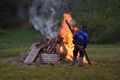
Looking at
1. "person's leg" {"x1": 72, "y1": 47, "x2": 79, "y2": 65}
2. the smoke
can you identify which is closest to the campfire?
"person's leg" {"x1": 72, "y1": 47, "x2": 79, "y2": 65}

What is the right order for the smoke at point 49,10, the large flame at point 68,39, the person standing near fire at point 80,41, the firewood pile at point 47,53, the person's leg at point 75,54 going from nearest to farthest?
the person standing near fire at point 80,41
the person's leg at point 75,54
the firewood pile at point 47,53
the large flame at point 68,39
the smoke at point 49,10

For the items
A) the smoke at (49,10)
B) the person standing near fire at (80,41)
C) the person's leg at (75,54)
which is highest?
the smoke at (49,10)

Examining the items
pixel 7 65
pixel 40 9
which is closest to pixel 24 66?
pixel 7 65

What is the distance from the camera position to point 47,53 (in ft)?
56.5

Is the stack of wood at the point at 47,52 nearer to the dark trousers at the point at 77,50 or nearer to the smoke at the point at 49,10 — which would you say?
the dark trousers at the point at 77,50

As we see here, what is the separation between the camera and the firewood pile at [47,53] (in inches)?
657

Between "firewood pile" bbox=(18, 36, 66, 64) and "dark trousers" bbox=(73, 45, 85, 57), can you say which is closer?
"dark trousers" bbox=(73, 45, 85, 57)

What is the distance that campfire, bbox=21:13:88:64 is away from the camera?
55.0ft

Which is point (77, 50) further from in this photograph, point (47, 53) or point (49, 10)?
point (49, 10)

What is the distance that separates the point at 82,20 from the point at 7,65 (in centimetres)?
1624

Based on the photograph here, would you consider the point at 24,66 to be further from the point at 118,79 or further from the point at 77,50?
the point at 118,79

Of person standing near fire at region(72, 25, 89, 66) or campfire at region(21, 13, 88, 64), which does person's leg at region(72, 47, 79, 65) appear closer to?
person standing near fire at region(72, 25, 89, 66)

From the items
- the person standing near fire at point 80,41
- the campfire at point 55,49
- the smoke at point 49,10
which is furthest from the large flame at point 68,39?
the smoke at point 49,10

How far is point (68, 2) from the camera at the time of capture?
30609 millimetres
